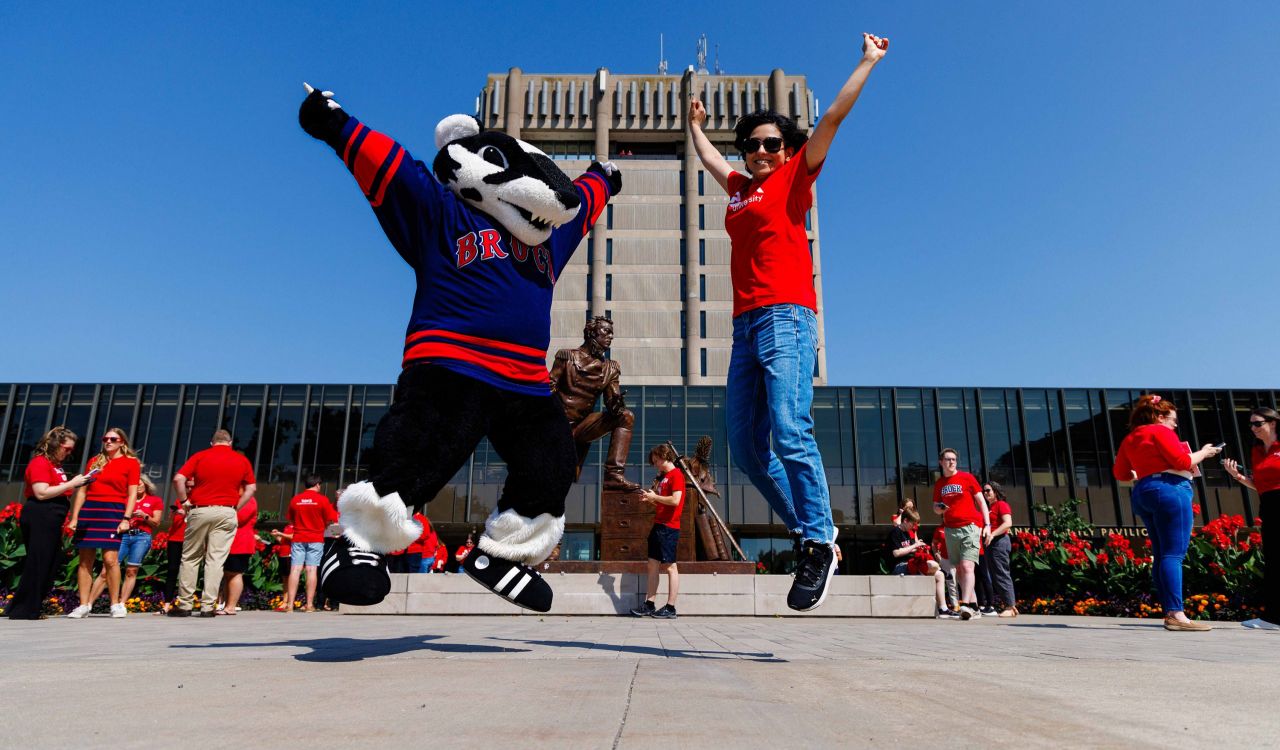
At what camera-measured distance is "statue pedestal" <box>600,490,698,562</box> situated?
10.2 m

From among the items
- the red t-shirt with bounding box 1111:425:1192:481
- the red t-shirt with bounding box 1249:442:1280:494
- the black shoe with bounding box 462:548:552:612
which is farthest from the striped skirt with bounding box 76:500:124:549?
the red t-shirt with bounding box 1249:442:1280:494

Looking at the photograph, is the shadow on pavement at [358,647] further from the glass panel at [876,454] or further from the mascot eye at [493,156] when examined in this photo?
the glass panel at [876,454]

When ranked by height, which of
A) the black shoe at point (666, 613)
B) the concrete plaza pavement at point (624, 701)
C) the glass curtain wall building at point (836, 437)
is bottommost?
the black shoe at point (666, 613)

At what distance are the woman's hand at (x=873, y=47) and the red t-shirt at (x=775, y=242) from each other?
0.44 metres

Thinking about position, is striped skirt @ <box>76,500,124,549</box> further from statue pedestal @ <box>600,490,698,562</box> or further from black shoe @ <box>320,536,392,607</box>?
black shoe @ <box>320,536,392,607</box>

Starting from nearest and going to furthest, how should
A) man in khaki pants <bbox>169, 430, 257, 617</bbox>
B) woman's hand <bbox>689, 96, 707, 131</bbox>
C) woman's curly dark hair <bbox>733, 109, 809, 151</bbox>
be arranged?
woman's curly dark hair <bbox>733, 109, 809, 151</bbox> < woman's hand <bbox>689, 96, 707, 131</bbox> < man in khaki pants <bbox>169, 430, 257, 617</bbox>

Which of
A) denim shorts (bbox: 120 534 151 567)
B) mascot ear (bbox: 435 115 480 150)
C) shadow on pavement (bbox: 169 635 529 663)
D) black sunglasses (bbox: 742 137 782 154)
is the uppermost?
black sunglasses (bbox: 742 137 782 154)

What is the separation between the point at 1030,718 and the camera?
49.8 inches

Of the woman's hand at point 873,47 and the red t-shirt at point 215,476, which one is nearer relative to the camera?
the woman's hand at point 873,47

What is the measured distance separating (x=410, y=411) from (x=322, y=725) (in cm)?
154

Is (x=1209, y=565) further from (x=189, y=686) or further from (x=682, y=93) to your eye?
(x=682, y=93)

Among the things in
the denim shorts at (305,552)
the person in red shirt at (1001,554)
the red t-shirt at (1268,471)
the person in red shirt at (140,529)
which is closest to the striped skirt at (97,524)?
the person in red shirt at (140,529)

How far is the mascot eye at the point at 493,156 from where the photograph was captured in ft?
10.2

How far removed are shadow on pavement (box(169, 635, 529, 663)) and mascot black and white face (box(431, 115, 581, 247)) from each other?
1.61 m
